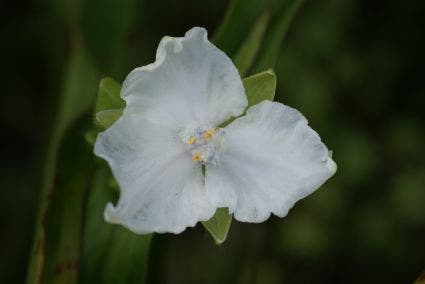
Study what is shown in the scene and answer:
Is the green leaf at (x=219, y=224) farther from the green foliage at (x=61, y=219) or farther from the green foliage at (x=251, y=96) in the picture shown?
the green foliage at (x=61, y=219)

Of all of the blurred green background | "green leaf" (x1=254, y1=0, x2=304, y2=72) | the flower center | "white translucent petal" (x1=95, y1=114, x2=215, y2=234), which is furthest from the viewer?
the blurred green background

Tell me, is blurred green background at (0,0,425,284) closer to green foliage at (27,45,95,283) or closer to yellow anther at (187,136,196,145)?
green foliage at (27,45,95,283)

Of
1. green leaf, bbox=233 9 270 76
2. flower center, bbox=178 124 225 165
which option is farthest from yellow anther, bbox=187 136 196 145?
green leaf, bbox=233 9 270 76

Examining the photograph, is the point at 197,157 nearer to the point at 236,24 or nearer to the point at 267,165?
the point at 267,165

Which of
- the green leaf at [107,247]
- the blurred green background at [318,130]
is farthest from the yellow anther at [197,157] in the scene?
the blurred green background at [318,130]

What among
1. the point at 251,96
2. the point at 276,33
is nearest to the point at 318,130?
the point at 276,33

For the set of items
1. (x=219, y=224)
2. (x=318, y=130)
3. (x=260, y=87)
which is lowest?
→ (x=318, y=130)
